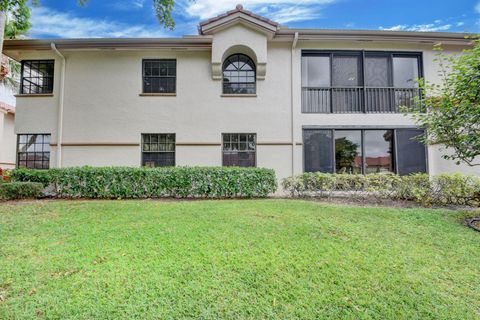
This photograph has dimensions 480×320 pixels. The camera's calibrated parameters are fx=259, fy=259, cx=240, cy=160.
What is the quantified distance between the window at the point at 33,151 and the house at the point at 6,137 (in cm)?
779

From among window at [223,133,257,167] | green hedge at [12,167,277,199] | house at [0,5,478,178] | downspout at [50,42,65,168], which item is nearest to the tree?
house at [0,5,478,178]

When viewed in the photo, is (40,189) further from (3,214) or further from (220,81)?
(220,81)

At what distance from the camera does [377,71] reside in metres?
10.8

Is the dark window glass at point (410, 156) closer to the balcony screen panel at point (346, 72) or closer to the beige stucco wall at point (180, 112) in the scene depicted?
the beige stucco wall at point (180, 112)

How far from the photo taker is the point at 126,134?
34.1ft

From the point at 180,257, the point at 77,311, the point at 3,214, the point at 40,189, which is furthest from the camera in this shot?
the point at 40,189

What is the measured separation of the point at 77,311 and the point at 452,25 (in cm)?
1505

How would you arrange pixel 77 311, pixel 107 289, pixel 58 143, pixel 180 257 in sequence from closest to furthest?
pixel 77 311
pixel 107 289
pixel 180 257
pixel 58 143

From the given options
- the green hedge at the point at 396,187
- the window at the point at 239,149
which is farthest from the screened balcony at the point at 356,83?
the green hedge at the point at 396,187

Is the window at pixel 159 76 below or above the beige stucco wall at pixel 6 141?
above

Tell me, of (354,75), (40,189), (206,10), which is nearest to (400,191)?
(354,75)

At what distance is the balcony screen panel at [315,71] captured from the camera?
10750 millimetres

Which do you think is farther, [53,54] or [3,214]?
[53,54]

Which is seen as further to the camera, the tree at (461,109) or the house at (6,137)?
the house at (6,137)
